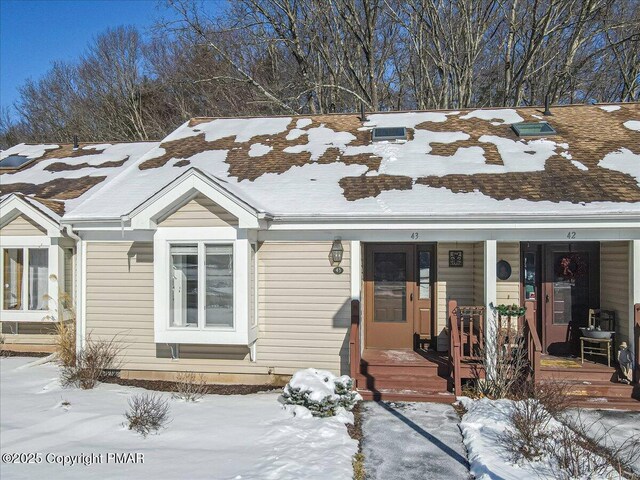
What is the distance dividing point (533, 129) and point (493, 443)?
6.96 meters

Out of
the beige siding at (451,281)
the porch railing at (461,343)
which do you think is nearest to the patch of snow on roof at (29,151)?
the beige siding at (451,281)

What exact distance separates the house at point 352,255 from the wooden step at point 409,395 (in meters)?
0.05

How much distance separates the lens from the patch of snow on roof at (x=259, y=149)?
32.3ft

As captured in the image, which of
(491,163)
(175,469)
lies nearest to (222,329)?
(175,469)

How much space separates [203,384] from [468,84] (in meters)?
16.1

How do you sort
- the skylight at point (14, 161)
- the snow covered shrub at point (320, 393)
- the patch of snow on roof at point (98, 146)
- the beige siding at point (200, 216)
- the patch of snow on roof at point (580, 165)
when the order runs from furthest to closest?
the patch of snow on roof at point (98, 146) → the skylight at point (14, 161) → the patch of snow on roof at point (580, 165) → the beige siding at point (200, 216) → the snow covered shrub at point (320, 393)

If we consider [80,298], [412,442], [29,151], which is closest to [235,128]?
[80,298]

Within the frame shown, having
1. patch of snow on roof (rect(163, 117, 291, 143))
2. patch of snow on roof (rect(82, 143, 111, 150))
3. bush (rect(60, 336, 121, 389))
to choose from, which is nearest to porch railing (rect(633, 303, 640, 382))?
patch of snow on roof (rect(163, 117, 291, 143))

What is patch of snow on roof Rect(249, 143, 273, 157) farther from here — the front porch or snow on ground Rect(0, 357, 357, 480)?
snow on ground Rect(0, 357, 357, 480)

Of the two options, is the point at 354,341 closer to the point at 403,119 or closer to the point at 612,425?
the point at 612,425

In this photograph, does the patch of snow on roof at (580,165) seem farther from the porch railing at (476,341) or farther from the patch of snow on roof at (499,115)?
the porch railing at (476,341)

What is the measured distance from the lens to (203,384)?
7750mm

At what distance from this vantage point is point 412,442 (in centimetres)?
559

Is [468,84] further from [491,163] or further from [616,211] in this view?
[616,211]
